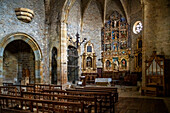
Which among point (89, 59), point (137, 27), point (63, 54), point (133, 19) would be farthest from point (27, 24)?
point (137, 27)

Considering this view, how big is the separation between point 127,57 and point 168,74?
24.0 ft

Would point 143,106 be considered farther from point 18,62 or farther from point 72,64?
point 18,62

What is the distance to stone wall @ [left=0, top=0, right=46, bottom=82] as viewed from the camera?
1145 centimetres

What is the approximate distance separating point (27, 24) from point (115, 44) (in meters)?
9.68

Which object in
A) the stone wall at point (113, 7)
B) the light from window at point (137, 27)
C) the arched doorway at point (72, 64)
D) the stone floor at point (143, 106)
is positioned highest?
the stone wall at point (113, 7)

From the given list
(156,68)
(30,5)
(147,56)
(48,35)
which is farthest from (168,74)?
(30,5)

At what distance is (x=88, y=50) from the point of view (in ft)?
59.9

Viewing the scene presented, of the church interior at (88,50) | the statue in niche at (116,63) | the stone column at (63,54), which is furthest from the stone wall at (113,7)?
the stone column at (63,54)

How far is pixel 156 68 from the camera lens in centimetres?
965

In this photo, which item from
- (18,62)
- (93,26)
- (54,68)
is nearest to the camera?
(54,68)

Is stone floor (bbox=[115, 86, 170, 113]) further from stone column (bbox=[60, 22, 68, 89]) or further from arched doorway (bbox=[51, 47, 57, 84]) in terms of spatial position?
arched doorway (bbox=[51, 47, 57, 84])

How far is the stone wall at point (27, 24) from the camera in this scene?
11.4m

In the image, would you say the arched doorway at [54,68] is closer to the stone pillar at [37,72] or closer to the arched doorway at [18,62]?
the stone pillar at [37,72]

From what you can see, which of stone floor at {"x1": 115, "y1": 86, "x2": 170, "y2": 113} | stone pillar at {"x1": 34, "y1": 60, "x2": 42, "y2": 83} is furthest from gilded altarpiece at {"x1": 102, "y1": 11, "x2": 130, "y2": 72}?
stone floor at {"x1": 115, "y1": 86, "x2": 170, "y2": 113}
